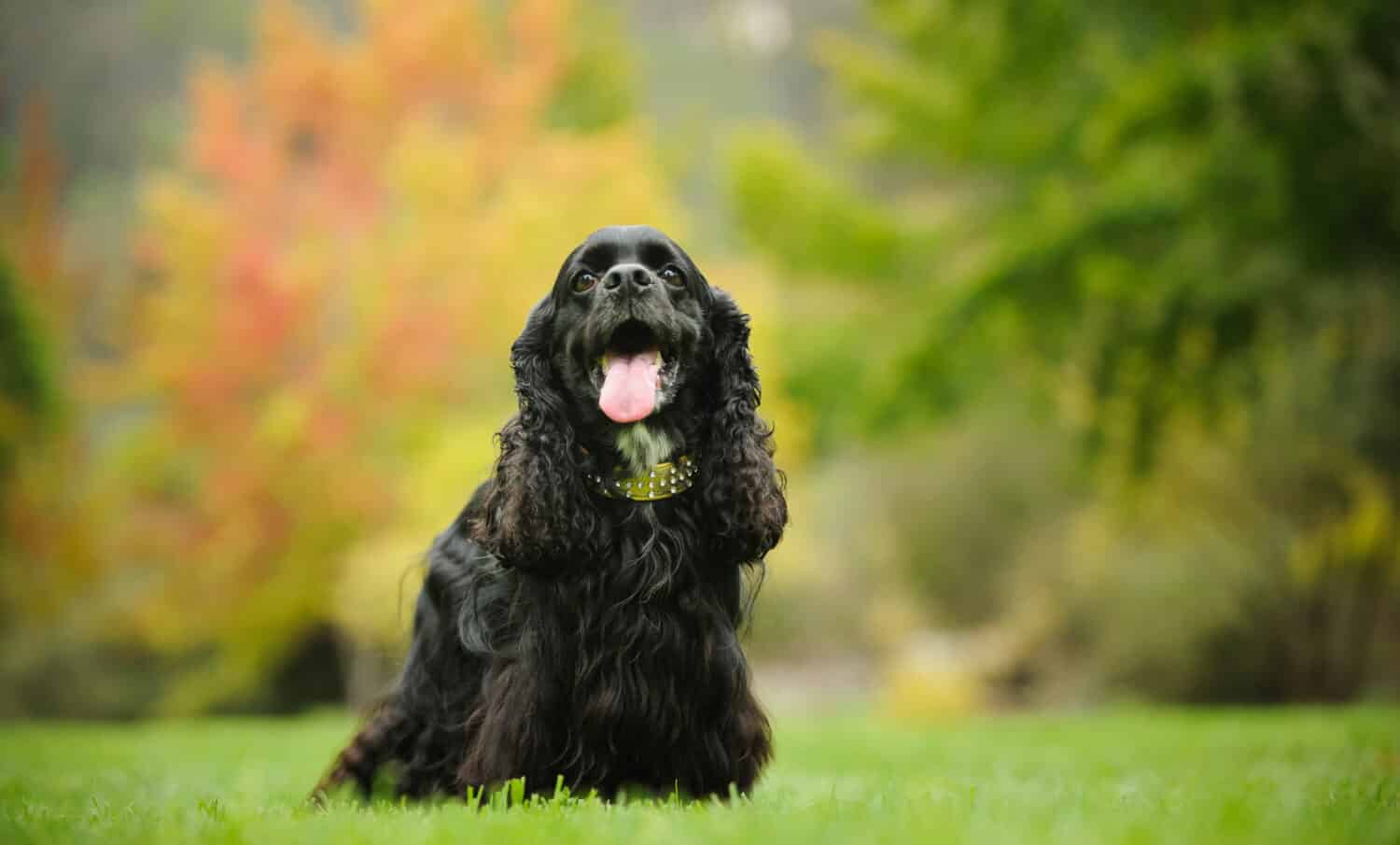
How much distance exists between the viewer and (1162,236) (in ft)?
28.3

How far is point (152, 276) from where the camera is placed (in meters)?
19.2

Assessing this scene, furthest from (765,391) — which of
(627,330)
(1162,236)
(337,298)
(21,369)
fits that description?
(627,330)

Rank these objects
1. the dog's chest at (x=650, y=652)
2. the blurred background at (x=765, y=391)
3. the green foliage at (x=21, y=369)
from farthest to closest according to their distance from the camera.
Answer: the green foliage at (x=21, y=369) < the blurred background at (x=765, y=391) < the dog's chest at (x=650, y=652)

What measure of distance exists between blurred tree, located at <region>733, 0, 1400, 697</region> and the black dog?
493 centimetres

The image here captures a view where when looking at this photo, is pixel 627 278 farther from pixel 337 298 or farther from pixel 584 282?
pixel 337 298

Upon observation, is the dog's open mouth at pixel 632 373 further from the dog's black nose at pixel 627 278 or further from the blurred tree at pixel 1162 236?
the blurred tree at pixel 1162 236

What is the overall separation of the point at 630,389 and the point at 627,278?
0.33 m

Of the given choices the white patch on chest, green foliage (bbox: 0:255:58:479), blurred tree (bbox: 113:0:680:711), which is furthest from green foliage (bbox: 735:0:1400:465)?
green foliage (bbox: 0:255:58:479)

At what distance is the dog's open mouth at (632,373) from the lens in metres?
3.48

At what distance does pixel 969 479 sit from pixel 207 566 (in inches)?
429

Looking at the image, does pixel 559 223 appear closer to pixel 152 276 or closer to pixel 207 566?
pixel 207 566

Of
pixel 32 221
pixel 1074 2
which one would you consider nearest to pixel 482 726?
pixel 1074 2

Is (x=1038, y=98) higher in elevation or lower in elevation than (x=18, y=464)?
higher

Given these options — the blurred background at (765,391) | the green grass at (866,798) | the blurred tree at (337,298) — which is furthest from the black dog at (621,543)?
the blurred tree at (337,298)
